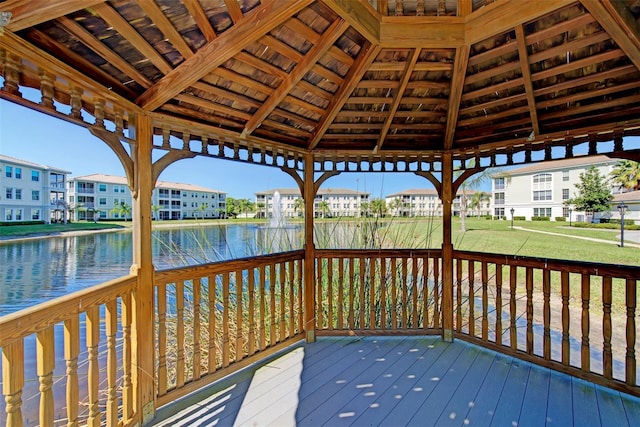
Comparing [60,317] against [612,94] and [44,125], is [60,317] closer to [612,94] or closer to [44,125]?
[44,125]

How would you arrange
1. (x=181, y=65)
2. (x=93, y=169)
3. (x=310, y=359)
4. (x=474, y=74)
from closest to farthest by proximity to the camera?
(x=181, y=65), (x=474, y=74), (x=310, y=359), (x=93, y=169)

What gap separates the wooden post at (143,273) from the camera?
6.32ft

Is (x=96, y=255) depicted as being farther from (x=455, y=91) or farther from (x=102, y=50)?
(x=455, y=91)

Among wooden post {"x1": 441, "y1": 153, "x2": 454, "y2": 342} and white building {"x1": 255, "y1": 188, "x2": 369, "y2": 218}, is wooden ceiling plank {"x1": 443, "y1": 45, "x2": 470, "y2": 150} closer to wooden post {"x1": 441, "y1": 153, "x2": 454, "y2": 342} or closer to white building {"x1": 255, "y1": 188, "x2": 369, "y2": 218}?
wooden post {"x1": 441, "y1": 153, "x2": 454, "y2": 342}

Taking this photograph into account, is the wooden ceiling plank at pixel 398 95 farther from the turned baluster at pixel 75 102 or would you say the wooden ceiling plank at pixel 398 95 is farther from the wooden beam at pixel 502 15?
the turned baluster at pixel 75 102

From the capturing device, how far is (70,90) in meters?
1.49

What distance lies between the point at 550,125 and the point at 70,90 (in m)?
3.72

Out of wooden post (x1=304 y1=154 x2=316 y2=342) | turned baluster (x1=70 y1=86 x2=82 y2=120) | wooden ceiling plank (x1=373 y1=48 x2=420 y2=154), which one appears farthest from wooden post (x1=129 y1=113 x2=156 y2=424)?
wooden ceiling plank (x1=373 y1=48 x2=420 y2=154)

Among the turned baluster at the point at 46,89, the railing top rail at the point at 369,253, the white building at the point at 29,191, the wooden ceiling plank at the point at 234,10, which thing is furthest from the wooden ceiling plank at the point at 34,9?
the railing top rail at the point at 369,253

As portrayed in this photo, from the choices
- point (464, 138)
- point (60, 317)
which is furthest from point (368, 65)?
point (60, 317)

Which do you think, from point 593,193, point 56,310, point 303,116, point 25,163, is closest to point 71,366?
point 56,310

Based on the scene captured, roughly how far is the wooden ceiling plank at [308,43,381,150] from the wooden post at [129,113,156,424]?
1580 millimetres

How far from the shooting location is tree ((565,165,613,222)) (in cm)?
866

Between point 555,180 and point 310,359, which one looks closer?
point 310,359
